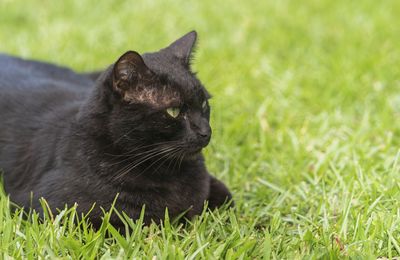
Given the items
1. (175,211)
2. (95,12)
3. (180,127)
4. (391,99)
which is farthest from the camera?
(95,12)

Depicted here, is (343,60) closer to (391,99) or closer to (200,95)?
(391,99)

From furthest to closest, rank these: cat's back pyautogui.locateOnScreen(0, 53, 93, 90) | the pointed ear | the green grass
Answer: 1. cat's back pyautogui.locateOnScreen(0, 53, 93, 90)
2. the pointed ear
3. the green grass

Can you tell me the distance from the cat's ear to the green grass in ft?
1.55

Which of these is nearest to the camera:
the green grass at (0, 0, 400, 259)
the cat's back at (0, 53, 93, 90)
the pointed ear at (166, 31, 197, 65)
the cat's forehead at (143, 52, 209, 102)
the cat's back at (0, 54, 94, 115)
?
the green grass at (0, 0, 400, 259)

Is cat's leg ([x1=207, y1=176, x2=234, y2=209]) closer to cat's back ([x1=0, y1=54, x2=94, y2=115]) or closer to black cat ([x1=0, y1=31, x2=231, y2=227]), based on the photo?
black cat ([x1=0, y1=31, x2=231, y2=227])

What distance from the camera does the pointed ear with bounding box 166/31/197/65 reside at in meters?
2.29

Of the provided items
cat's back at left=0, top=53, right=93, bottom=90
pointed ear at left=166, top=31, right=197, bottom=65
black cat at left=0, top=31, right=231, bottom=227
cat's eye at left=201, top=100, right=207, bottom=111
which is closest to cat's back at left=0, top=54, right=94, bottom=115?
cat's back at left=0, top=53, right=93, bottom=90

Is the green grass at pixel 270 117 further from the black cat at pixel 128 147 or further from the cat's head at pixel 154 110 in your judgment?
the cat's head at pixel 154 110

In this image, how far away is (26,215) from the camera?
221cm

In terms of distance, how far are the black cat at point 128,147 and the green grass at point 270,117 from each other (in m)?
0.12

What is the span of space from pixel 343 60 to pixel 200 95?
→ 2.08 metres

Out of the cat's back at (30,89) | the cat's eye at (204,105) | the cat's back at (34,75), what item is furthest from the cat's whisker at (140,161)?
the cat's back at (34,75)

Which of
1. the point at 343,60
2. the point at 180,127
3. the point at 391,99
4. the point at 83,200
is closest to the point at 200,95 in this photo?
the point at 180,127

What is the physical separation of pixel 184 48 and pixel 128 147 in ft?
1.55
